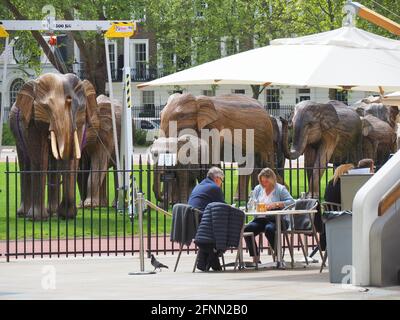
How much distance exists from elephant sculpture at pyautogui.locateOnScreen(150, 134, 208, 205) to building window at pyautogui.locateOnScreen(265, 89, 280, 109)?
161 feet

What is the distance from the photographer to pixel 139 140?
204ft

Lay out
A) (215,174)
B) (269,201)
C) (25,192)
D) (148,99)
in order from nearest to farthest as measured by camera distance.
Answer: (215,174) < (269,201) < (25,192) < (148,99)

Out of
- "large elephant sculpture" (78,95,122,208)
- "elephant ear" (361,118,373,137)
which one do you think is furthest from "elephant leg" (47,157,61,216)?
"elephant ear" (361,118,373,137)

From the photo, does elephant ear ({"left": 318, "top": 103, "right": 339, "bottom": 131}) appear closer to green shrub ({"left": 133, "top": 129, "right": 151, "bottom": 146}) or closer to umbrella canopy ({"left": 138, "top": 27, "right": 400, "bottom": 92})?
umbrella canopy ({"left": 138, "top": 27, "right": 400, "bottom": 92})

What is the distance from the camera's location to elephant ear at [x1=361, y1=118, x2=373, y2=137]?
3631 centimetres

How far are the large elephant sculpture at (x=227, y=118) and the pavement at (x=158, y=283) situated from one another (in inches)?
386

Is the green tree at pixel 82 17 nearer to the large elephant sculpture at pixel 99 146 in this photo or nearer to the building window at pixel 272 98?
the large elephant sculpture at pixel 99 146

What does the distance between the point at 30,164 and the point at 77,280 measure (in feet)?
37.7

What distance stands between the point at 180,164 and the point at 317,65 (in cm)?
1215

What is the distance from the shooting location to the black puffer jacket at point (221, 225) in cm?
1811

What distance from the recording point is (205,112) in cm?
3100

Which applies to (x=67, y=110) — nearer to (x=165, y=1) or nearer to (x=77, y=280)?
(x=77, y=280)

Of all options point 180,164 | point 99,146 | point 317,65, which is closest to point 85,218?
point 180,164

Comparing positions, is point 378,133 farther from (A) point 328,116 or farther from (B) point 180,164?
(B) point 180,164
